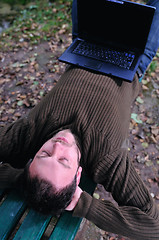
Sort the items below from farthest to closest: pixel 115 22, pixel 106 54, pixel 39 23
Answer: pixel 39 23, pixel 106 54, pixel 115 22

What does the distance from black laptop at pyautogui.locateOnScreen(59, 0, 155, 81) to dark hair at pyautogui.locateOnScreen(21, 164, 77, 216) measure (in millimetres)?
1595

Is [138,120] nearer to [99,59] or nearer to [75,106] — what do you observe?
[99,59]

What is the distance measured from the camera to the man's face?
210 cm

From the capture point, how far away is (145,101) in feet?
14.3

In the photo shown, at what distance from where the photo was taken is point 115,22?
3.02 meters

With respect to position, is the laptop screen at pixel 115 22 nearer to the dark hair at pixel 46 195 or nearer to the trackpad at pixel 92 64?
the trackpad at pixel 92 64

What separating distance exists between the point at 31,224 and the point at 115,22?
2.58m

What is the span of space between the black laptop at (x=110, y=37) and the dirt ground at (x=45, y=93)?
1.32 m

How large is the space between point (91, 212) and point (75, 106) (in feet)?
3.82

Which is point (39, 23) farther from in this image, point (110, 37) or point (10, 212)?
point (10, 212)

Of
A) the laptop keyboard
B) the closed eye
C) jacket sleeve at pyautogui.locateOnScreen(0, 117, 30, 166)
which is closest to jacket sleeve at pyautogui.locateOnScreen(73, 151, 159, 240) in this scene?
the closed eye

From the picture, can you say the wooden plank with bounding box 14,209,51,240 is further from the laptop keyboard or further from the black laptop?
the laptop keyboard

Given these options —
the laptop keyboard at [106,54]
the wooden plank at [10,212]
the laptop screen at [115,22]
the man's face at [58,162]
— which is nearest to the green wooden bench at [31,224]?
the wooden plank at [10,212]

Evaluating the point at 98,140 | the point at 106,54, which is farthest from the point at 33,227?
the point at 106,54
